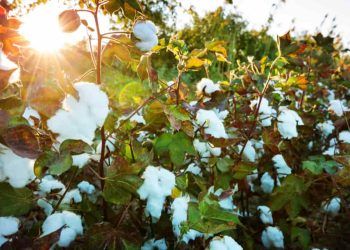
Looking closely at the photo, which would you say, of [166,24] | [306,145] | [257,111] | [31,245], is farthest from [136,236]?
[166,24]

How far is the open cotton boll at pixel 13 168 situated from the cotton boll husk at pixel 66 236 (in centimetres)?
20

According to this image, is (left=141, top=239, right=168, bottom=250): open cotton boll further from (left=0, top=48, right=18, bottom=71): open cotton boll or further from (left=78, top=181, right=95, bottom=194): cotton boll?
(left=0, top=48, right=18, bottom=71): open cotton boll

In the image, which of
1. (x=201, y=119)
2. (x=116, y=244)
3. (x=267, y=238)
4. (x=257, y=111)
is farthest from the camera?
(x=267, y=238)

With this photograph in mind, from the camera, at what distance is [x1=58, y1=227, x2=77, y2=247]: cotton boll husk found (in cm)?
99

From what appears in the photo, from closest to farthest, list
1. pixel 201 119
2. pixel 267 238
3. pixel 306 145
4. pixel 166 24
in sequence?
pixel 201 119 < pixel 267 238 < pixel 306 145 < pixel 166 24

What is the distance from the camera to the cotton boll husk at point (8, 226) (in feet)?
2.93

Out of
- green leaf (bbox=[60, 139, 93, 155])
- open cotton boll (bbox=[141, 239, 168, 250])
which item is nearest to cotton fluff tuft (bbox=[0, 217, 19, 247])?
green leaf (bbox=[60, 139, 93, 155])

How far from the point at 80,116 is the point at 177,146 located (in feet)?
1.44

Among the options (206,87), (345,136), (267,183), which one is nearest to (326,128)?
(345,136)

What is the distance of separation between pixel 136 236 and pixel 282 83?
2.53 feet

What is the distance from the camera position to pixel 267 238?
61.9 inches

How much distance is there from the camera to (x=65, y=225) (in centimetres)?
101

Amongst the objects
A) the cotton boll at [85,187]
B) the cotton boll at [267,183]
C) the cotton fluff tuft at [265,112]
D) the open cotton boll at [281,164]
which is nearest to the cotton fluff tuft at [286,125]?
the cotton fluff tuft at [265,112]

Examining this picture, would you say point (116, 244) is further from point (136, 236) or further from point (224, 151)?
point (224, 151)
